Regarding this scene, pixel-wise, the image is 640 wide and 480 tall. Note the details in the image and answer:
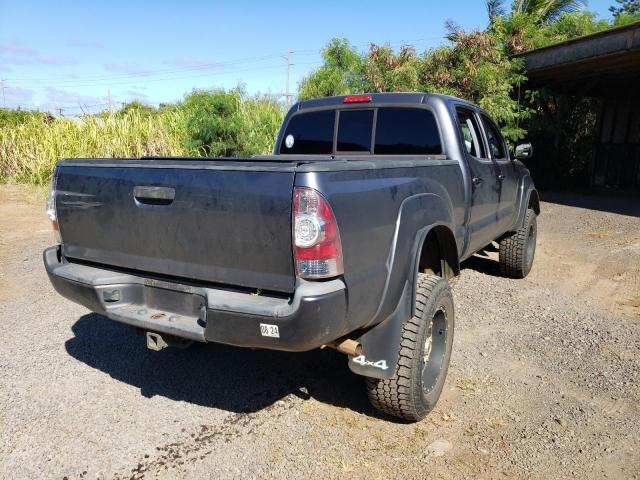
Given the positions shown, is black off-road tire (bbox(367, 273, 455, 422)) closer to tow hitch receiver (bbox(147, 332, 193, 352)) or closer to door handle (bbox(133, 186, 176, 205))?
tow hitch receiver (bbox(147, 332, 193, 352))

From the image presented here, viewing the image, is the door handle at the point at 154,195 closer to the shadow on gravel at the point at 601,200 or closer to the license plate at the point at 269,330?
the license plate at the point at 269,330

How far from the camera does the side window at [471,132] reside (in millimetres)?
4601

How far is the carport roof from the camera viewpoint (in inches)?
410

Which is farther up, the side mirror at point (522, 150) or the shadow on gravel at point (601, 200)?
the side mirror at point (522, 150)

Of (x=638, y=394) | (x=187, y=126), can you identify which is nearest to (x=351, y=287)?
(x=638, y=394)

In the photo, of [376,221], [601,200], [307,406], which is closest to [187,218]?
[376,221]

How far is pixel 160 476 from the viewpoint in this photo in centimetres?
264

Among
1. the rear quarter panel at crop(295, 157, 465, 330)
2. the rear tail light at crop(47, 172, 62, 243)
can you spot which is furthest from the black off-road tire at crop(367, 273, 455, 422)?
the rear tail light at crop(47, 172, 62, 243)

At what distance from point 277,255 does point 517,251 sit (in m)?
4.40

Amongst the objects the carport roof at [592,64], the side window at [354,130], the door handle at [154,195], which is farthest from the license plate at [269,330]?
the carport roof at [592,64]

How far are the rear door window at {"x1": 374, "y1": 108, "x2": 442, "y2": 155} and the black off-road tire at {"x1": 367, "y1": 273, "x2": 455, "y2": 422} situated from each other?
4.31ft

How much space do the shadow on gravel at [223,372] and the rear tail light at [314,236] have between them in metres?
1.36

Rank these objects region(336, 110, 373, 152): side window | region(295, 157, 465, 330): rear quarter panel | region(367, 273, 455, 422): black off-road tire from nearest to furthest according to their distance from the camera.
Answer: region(295, 157, 465, 330): rear quarter panel → region(367, 273, 455, 422): black off-road tire → region(336, 110, 373, 152): side window

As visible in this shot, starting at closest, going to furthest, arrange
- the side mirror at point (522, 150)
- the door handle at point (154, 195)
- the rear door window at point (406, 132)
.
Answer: the door handle at point (154, 195), the rear door window at point (406, 132), the side mirror at point (522, 150)
